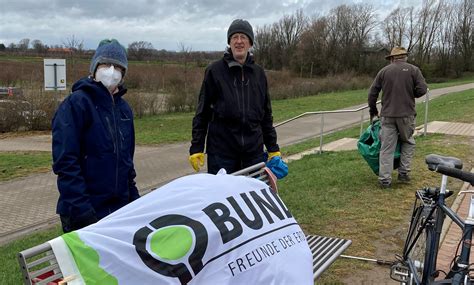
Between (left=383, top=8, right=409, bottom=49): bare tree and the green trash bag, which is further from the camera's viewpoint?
(left=383, top=8, right=409, bottom=49): bare tree

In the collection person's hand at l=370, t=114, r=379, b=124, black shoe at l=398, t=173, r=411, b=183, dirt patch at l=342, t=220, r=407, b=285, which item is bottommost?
dirt patch at l=342, t=220, r=407, b=285

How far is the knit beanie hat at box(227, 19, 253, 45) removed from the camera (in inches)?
146

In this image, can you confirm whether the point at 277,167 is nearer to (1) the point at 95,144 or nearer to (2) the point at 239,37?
(2) the point at 239,37

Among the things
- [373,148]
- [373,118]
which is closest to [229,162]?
[373,148]

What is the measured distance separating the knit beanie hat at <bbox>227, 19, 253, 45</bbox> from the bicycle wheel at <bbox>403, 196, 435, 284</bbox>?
1.79m

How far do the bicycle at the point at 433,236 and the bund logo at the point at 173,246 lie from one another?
65.6 inches

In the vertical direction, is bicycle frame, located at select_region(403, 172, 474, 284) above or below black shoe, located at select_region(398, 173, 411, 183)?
above

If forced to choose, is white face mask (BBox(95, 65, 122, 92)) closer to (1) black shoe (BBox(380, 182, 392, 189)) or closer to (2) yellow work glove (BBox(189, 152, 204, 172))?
(2) yellow work glove (BBox(189, 152, 204, 172))

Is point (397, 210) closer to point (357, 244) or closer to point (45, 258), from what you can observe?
point (357, 244)

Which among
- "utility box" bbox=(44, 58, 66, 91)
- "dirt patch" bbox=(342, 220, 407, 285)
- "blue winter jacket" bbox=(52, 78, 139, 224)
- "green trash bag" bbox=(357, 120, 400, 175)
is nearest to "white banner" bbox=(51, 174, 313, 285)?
"blue winter jacket" bbox=(52, 78, 139, 224)

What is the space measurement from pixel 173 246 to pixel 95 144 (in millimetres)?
1158

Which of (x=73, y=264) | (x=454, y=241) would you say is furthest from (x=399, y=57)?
(x=73, y=264)

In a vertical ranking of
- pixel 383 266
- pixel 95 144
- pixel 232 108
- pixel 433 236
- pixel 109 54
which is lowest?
pixel 383 266

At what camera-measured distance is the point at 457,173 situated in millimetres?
2979
